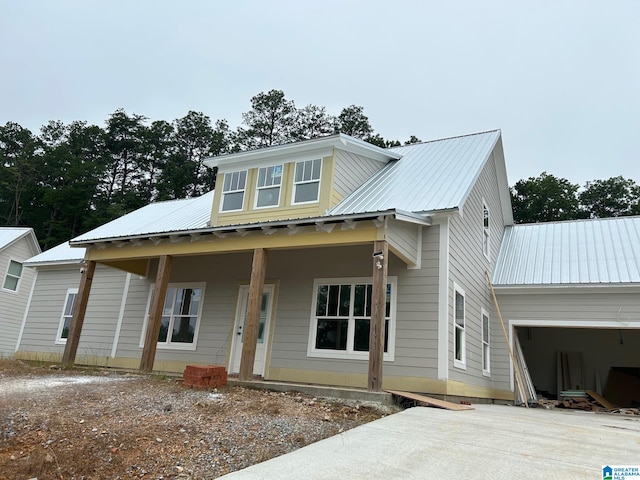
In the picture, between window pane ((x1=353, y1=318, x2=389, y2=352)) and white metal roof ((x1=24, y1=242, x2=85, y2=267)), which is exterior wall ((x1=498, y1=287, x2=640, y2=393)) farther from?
white metal roof ((x1=24, y1=242, x2=85, y2=267))

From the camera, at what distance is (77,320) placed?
11078 mm

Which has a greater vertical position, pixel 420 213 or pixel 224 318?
pixel 420 213

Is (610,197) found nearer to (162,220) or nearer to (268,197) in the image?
(268,197)

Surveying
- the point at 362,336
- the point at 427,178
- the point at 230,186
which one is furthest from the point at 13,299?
the point at 427,178

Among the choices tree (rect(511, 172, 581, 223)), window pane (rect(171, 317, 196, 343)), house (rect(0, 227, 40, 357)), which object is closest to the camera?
window pane (rect(171, 317, 196, 343))

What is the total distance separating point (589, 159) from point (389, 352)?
43.8 m

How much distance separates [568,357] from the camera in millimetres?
15883

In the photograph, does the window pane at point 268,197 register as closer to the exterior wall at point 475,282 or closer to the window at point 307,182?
the window at point 307,182

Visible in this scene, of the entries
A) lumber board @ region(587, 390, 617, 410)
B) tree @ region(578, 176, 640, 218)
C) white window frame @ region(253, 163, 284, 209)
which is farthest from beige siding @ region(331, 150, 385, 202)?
tree @ region(578, 176, 640, 218)

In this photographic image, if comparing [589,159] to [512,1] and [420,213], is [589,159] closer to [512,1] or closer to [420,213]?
[512,1]

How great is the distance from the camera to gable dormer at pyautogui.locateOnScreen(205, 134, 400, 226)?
10.8 meters

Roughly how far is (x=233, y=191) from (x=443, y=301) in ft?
19.5

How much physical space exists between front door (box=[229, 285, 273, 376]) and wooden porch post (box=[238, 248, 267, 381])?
1.91 m

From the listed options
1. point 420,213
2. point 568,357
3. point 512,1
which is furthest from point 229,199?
point 568,357
